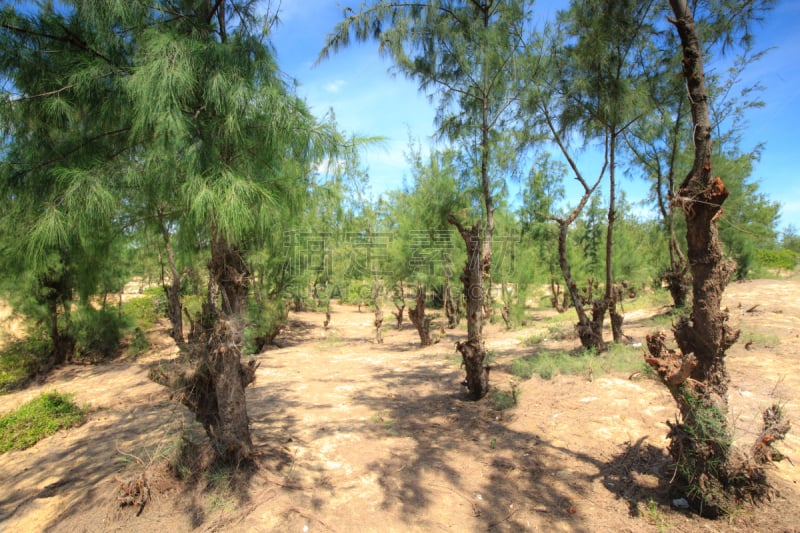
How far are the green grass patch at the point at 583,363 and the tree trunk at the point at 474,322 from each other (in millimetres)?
1159

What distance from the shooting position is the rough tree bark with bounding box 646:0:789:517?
2771 millimetres

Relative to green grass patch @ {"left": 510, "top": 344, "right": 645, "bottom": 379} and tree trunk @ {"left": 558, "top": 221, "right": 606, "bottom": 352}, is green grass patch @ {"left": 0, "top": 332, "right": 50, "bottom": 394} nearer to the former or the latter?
green grass patch @ {"left": 510, "top": 344, "right": 645, "bottom": 379}

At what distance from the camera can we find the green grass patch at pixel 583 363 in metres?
5.97

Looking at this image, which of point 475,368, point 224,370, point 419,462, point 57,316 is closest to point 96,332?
point 57,316

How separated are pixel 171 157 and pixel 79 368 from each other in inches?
439

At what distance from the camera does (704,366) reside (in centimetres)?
295

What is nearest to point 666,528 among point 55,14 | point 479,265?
point 479,265

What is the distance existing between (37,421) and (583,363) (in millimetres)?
8333

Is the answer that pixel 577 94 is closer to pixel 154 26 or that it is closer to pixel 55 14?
pixel 154 26

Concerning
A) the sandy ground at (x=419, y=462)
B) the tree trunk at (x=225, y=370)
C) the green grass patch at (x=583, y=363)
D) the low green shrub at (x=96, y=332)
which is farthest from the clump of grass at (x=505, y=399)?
the low green shrub at (x=96, y=332)

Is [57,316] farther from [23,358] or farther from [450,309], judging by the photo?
[450,309]

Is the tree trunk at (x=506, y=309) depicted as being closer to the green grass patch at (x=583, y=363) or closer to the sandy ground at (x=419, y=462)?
the green grass patch at (x=583, y=363)

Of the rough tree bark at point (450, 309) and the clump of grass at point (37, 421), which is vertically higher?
the rough tree bark at point (450, 309)

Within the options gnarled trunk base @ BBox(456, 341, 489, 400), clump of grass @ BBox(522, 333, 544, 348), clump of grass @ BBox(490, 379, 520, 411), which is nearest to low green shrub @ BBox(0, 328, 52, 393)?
gnarled trunk base @ BBox(456, 341, 489, 400)
